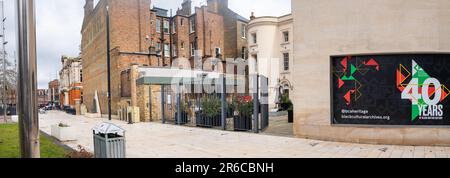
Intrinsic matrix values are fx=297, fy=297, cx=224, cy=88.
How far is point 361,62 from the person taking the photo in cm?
894

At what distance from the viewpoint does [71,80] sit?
53688 millimetres

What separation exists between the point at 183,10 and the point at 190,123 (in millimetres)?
26785

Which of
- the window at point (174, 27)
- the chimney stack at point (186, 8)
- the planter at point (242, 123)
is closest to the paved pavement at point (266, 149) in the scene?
the planter at point (242, 123)

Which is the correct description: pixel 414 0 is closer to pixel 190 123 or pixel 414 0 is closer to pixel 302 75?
pixel 302 75

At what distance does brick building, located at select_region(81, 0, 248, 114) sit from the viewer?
27719mm

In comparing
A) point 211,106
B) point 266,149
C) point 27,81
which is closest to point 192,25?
point 211,106

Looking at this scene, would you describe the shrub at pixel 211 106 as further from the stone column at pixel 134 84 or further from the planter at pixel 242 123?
the stone column at pixel 134 84

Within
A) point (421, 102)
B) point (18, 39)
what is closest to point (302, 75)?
point (421, 102)

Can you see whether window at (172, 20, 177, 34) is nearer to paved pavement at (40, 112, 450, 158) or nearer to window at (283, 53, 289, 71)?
window at (283, 53, 289, 71)

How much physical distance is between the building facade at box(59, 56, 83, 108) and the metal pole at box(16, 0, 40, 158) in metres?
45.8

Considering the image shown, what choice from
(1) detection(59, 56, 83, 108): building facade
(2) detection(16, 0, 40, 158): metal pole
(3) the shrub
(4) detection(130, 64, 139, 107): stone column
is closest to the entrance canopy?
(4) detection(130, 64, 139, 107): stone column

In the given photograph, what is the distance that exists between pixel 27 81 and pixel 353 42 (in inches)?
326

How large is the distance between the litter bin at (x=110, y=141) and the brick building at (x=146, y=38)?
18.6m

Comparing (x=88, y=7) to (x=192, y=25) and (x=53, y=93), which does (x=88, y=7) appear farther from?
(x=53, y=93)
